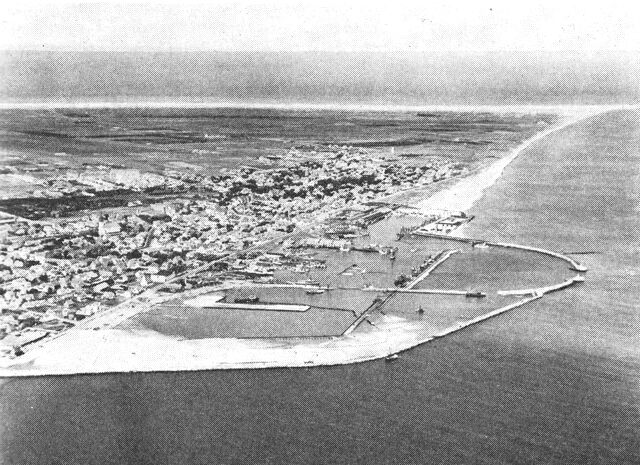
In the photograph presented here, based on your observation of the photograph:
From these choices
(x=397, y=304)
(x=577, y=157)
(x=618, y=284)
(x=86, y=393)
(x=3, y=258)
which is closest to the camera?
(x=86, y=393)

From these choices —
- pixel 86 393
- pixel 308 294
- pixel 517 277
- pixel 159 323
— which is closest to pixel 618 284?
pixel 517 277

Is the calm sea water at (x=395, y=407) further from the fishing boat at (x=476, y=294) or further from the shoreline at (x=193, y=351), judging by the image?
the fishing boat at (x=476, y=294)

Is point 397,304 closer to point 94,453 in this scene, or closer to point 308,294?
point 308,294

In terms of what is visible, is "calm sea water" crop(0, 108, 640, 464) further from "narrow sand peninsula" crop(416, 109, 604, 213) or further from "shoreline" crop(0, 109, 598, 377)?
"narrow sand peninsula" crop(416, 109, 604, 213)

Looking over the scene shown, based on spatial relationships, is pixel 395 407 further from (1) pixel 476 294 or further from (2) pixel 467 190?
(2) pixel 467 190

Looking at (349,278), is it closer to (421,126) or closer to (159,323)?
(159,323)

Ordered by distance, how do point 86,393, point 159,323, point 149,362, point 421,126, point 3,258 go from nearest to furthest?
point 86,393, point 149,362, point 159,323, point 3,258, point 421,126

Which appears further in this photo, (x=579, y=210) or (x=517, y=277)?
(x=579, y=210)

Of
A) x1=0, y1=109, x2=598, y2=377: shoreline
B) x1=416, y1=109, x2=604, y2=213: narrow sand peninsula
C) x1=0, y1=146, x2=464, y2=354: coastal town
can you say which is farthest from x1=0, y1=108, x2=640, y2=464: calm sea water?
x1=416, y1=109, x2=604, y2=213: narrow sand peninsula
